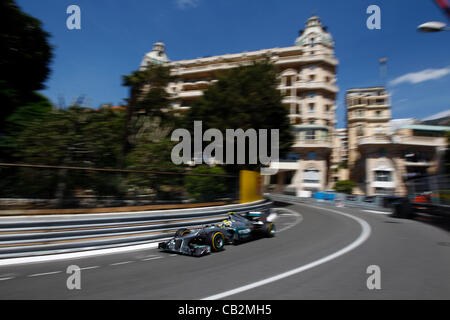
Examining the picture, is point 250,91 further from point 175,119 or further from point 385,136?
point 385,136

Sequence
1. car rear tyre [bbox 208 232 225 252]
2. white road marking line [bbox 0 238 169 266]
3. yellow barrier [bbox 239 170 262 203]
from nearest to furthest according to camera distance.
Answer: white road marking line [bbox 0 238 169 266] → car rear tyre [bbox 208 232 225 252] → yellow barrier [bbox 239 170 262 203]

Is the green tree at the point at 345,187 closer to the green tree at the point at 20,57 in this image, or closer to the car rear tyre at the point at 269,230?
the car rear tyre at the point at 269,230

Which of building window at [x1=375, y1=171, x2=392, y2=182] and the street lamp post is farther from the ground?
the street lamp post

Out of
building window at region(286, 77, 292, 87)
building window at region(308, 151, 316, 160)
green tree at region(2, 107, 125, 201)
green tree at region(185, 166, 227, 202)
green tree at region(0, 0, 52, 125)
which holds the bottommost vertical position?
green tree at region(185, 166, 227, 202)

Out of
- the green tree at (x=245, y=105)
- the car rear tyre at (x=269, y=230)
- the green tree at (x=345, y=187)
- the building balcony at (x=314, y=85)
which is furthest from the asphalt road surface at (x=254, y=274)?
the building balcony at (x=314, y=85)

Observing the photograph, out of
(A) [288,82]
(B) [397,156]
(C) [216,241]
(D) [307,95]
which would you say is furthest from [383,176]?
(C) [216,241]

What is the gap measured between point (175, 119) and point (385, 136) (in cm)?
3817

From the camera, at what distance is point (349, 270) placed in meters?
5.45

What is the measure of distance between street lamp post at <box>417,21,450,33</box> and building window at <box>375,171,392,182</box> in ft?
133

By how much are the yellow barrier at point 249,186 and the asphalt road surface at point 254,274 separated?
578 cm

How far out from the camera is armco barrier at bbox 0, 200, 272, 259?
6.18 meters

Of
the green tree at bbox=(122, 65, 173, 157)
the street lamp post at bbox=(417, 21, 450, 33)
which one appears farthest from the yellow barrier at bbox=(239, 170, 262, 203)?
the street lamp post at bbox=(417, 21, 450, 33)

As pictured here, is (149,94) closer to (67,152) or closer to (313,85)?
(67,152)

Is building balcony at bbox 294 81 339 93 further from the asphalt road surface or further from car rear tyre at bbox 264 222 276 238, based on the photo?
the asphalt road surface
